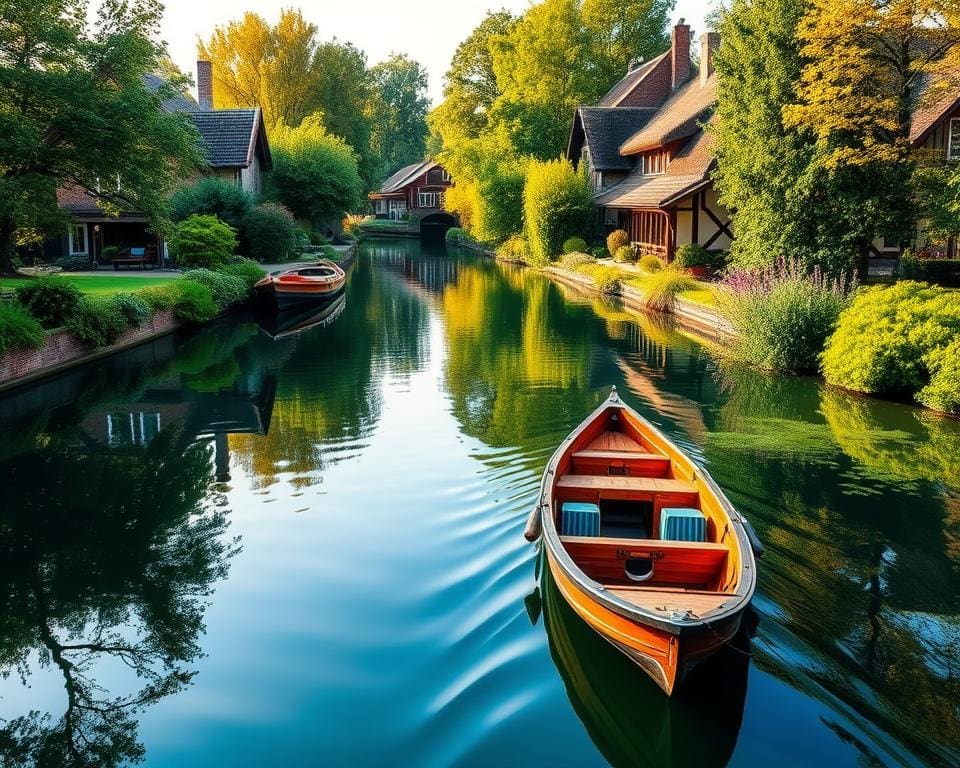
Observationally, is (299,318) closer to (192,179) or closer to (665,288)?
(665,288)

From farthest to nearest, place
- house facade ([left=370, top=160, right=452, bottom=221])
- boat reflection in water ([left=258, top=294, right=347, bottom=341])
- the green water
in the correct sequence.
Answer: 1. house facade ([left=370, top=160, right=452, bottom=221])
2. boat reflection in water ([left=258, top=294, right=347, bottom=341])
3. the green water

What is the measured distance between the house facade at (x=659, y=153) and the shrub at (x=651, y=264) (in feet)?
1.23

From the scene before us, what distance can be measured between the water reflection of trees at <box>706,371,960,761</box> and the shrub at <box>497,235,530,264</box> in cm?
3238

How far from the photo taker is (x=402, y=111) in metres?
106

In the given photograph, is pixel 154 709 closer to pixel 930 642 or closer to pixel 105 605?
pixel 105 605

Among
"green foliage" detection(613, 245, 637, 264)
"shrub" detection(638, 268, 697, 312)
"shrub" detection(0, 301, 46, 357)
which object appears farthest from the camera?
"green foliage" detection(613, 245, 637, 264)

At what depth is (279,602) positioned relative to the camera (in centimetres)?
846

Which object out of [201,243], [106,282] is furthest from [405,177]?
[106,282]

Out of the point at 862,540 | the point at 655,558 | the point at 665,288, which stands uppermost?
the point at 665,288

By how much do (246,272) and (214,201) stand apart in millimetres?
5794

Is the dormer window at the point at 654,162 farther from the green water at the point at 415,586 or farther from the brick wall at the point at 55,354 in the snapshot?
the brick wall at the point at 55,354

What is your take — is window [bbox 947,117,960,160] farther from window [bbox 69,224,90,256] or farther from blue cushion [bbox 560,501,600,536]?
window [bbox 69,224,90,256]

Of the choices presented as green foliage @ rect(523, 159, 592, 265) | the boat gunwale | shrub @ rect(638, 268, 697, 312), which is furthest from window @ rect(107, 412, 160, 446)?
green foliage @ rect(523, 159, 592, 265)

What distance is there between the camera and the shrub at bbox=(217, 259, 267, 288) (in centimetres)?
3022
